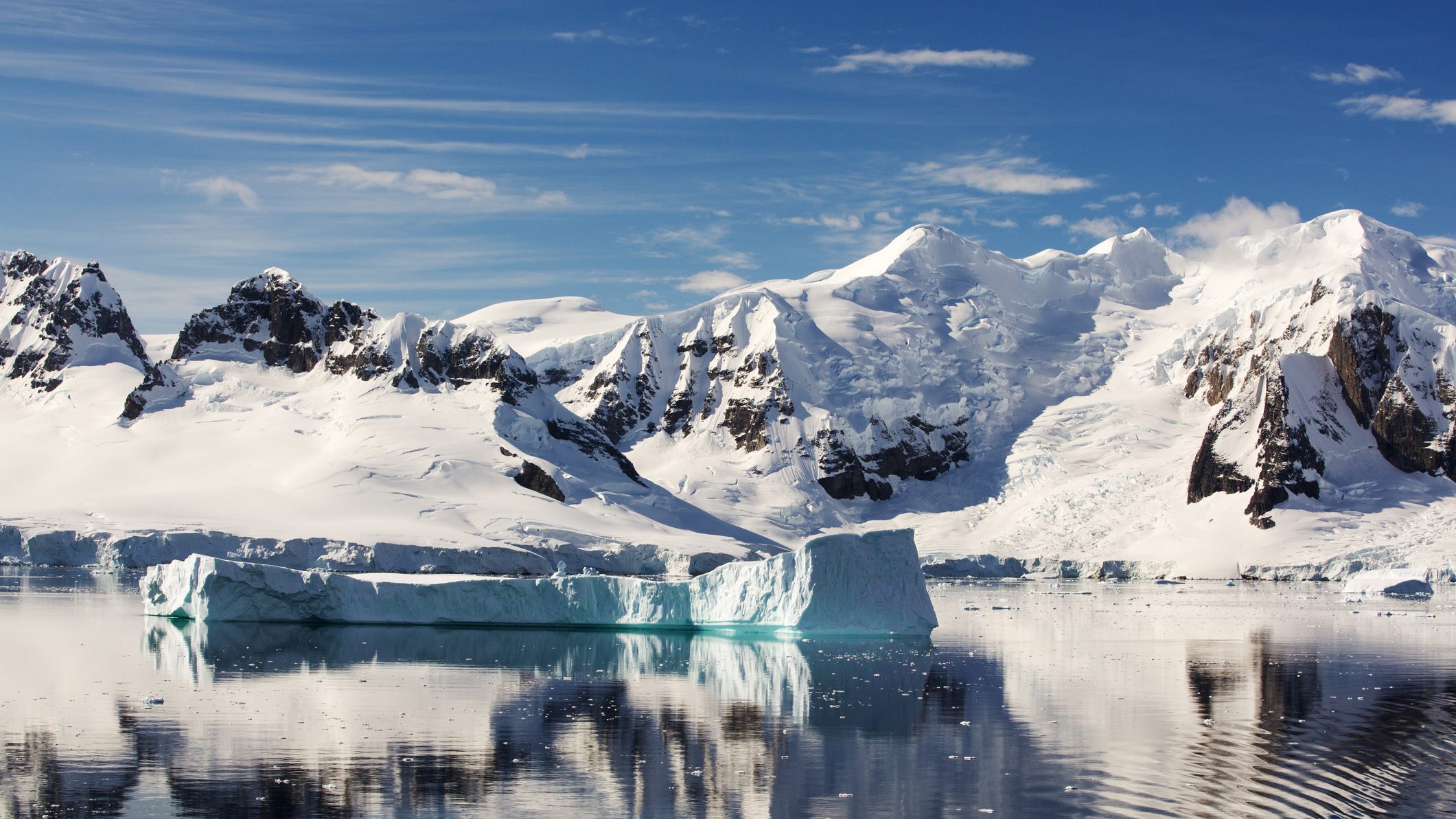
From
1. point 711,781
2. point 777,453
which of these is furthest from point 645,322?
point 711,781

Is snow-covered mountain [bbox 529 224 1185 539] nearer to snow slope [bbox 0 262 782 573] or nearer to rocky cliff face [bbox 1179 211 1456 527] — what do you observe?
rocky cliff face [bbox 1179 211 1456 527]

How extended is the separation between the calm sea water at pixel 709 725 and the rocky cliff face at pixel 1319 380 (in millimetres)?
73009

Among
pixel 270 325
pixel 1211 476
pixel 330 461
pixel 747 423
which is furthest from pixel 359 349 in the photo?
pixel 1211 476

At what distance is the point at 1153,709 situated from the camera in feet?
95.7

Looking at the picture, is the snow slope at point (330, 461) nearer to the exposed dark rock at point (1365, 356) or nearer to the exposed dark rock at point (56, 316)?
the exposed dark rock at point (56, 316)

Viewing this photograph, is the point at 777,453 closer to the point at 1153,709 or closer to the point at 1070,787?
the point at 1153,709

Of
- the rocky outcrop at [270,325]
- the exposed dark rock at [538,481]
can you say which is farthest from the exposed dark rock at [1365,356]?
the rocky outcrop at [270,325]

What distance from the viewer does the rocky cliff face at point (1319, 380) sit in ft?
382

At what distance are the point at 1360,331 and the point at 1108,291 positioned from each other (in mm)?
42892

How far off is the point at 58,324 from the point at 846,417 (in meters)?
77.1

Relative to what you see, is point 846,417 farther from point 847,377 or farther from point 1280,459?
point 1280,459

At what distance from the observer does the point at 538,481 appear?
350 ft

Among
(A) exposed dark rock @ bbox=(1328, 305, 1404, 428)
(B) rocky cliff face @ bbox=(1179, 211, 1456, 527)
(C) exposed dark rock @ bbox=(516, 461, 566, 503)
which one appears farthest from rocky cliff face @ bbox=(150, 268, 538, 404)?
(A) exposed dark rock @ bbox=(1328, 305, 1404, 428)

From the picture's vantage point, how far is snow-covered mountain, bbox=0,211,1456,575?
99.6 meters
